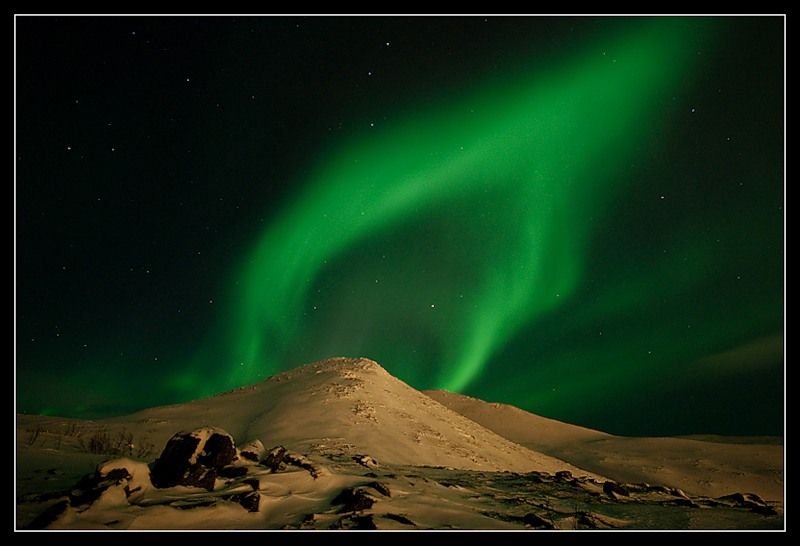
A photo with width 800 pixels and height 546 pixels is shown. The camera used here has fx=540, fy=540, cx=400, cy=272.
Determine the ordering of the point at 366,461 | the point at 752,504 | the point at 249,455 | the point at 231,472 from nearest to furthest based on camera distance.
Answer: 1. the point at 231,472
2. the point at 752,504
3. the point at 249,455
4. the point at 366,461

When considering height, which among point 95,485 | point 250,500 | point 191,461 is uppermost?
point 191,461

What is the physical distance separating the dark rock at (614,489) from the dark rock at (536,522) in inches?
96.9

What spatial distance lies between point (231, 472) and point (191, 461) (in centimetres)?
70

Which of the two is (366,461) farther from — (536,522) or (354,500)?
(536,522)

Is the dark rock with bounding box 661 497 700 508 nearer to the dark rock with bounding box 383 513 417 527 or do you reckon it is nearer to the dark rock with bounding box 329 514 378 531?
the dark rock with bounding box 383 513 417 527

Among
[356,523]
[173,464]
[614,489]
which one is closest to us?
[356,523]

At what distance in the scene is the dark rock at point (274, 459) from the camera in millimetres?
7863

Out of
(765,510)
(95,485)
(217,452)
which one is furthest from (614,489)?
(95,485)

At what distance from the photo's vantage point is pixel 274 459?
26.4 ft

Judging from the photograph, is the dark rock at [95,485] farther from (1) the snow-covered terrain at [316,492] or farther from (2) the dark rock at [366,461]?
(2) the dark rock at [366,461]

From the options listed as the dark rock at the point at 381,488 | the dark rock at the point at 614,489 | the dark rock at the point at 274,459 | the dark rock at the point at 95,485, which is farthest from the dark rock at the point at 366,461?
the dark rock at the point at 95,485

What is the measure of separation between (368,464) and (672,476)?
55.4 feet
